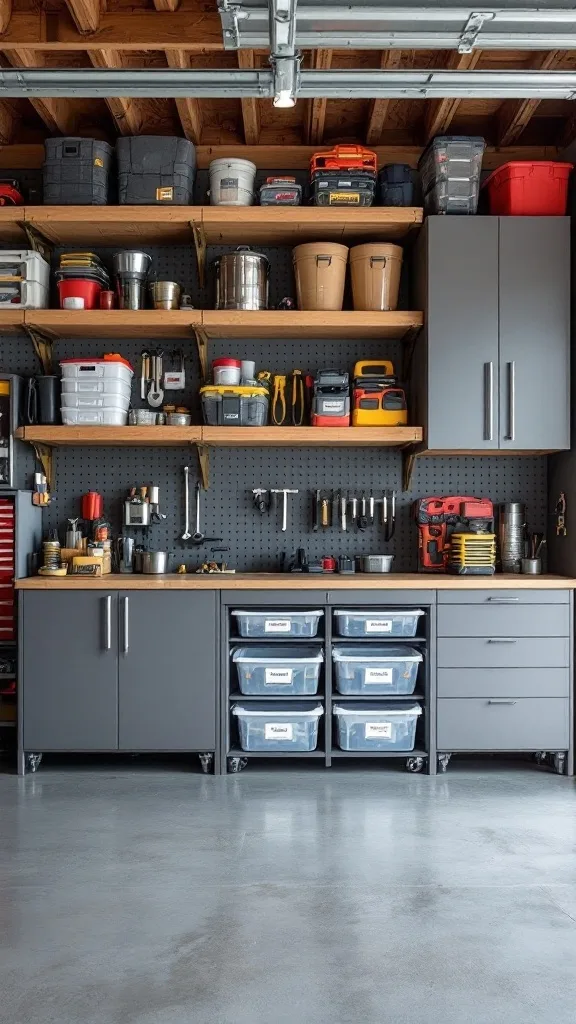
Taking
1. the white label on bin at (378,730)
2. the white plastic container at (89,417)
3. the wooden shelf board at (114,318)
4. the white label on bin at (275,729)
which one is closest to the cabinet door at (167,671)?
the white label on bin at (275,729)

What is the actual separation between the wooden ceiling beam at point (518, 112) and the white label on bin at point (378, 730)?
10.1ft

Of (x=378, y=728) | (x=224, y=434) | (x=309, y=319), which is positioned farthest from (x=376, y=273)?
(x=378, y=728)

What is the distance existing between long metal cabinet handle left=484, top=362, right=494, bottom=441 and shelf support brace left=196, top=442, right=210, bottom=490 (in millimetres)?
1465

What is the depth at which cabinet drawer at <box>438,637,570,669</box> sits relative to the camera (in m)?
3.96

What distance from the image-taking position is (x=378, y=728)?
3955 mm

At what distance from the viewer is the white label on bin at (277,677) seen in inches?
156

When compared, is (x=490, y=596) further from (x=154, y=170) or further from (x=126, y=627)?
(x=154, y=170)

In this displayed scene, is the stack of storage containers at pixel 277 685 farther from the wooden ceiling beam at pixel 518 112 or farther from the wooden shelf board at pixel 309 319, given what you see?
the wooden ceiling beam at pixel 518 112

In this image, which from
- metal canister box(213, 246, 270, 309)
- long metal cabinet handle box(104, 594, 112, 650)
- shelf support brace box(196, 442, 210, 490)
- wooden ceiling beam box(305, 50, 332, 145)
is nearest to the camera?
wooden ceiling beam box(305, 50, 332, 145)

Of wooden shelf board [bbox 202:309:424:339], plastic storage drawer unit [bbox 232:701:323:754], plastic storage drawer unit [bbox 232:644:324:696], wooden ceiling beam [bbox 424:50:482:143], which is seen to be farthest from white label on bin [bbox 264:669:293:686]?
wooden ceiling beam [bbox 424:50:482:143]

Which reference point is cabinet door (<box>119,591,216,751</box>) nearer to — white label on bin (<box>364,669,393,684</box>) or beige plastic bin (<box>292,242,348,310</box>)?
white label on bin (<box>364,669,393,684</box>)

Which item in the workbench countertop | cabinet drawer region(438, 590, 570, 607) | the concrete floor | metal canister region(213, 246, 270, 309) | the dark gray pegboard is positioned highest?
metal canister region(213, 246, 270, 309)

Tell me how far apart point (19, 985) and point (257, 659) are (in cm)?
197

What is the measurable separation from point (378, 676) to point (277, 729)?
548 millimetres
